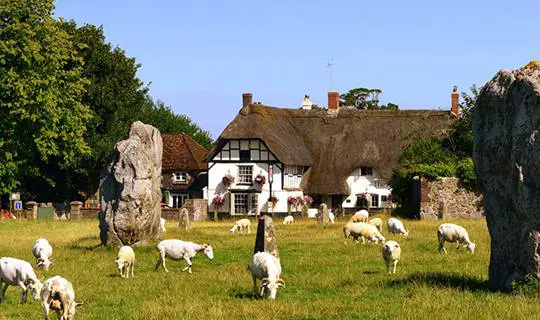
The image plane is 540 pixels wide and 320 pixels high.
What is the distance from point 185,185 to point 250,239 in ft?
147

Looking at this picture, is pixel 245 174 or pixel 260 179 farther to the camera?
pixel 245 174

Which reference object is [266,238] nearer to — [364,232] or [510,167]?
[510,167]

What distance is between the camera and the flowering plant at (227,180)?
243ft

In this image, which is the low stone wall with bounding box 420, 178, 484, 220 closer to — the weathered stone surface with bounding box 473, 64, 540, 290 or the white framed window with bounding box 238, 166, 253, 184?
the white framed window with bounding box 238, 166, 253, 184

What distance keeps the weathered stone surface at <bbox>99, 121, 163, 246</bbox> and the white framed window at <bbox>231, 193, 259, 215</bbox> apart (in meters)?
38.3

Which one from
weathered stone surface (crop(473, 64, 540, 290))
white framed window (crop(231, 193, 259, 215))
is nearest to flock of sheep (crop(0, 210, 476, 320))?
weathered stone surface (crop(473, 64, 540, 290))

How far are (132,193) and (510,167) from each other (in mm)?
17535

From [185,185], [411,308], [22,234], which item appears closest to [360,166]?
[185,185]

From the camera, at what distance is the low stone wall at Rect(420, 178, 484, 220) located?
5559 centimetres

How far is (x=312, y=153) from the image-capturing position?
264 ft

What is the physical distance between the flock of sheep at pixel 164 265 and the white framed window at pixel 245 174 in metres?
37.9

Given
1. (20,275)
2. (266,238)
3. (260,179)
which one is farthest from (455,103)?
(20,275)

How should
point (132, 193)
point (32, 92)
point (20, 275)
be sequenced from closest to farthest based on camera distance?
1. point (20, 275)
2. point (132, 193)
3. point (32, 92)

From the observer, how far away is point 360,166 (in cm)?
7762
